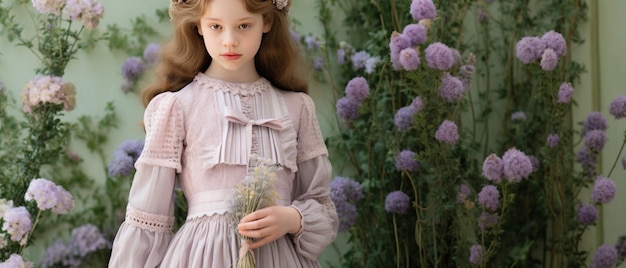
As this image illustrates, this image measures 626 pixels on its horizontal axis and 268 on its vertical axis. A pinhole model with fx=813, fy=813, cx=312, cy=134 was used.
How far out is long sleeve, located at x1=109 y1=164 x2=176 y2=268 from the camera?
1.91 meters

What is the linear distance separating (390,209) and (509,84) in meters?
0.80

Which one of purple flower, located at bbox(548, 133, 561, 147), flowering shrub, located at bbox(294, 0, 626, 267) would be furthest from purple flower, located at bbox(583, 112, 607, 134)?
purple flower, located at bbox(548, 133, 561, 147)

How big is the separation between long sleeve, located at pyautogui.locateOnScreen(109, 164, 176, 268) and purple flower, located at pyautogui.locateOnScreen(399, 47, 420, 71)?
36.0 inches

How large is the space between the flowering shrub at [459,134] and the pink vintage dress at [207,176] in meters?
0.71

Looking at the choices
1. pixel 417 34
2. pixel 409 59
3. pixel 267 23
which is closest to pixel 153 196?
pixel 267 23

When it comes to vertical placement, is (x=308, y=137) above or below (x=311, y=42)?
below

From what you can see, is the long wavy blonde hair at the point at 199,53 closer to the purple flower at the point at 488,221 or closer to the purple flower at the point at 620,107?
the purple flower at the point at 488,221

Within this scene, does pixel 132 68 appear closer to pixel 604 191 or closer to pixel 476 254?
pixel 476 254

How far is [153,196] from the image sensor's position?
1.94m

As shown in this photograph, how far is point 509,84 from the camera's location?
10.8 ft

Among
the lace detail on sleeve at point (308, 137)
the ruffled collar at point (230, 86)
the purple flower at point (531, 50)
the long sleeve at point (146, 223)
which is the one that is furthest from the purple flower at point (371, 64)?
the long sleeve at point (146, 223)

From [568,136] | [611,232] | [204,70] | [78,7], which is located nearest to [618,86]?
[568,136]

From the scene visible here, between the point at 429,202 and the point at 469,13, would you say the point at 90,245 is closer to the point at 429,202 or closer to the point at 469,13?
A: the point at 429,202

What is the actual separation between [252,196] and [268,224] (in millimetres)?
80
